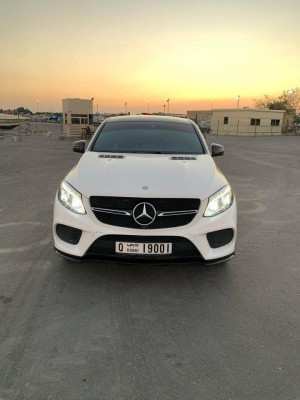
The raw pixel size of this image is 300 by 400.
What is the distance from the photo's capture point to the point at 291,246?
14.7ft

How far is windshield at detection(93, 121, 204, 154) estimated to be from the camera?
4.31 meters

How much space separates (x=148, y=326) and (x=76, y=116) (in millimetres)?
25883

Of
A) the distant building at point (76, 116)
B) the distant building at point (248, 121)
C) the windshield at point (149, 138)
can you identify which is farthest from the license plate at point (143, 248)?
the distant building at point (248, 121)

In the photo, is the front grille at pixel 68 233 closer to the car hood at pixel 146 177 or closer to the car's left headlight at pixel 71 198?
the car's left headlight at pixel 71 198

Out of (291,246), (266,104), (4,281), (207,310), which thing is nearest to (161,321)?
(207,310)

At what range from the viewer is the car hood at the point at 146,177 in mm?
3074

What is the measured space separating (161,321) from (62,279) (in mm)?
1222

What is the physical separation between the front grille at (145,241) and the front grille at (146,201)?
0.11 m

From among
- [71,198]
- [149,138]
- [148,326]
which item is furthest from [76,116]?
[148,326]

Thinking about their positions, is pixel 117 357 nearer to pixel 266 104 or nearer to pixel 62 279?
pixel 62 279

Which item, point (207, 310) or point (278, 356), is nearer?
point (278, 356)

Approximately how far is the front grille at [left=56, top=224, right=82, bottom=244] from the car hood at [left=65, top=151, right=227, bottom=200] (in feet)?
1.19

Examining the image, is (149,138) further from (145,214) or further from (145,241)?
(145,241)

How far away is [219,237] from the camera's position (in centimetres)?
316
